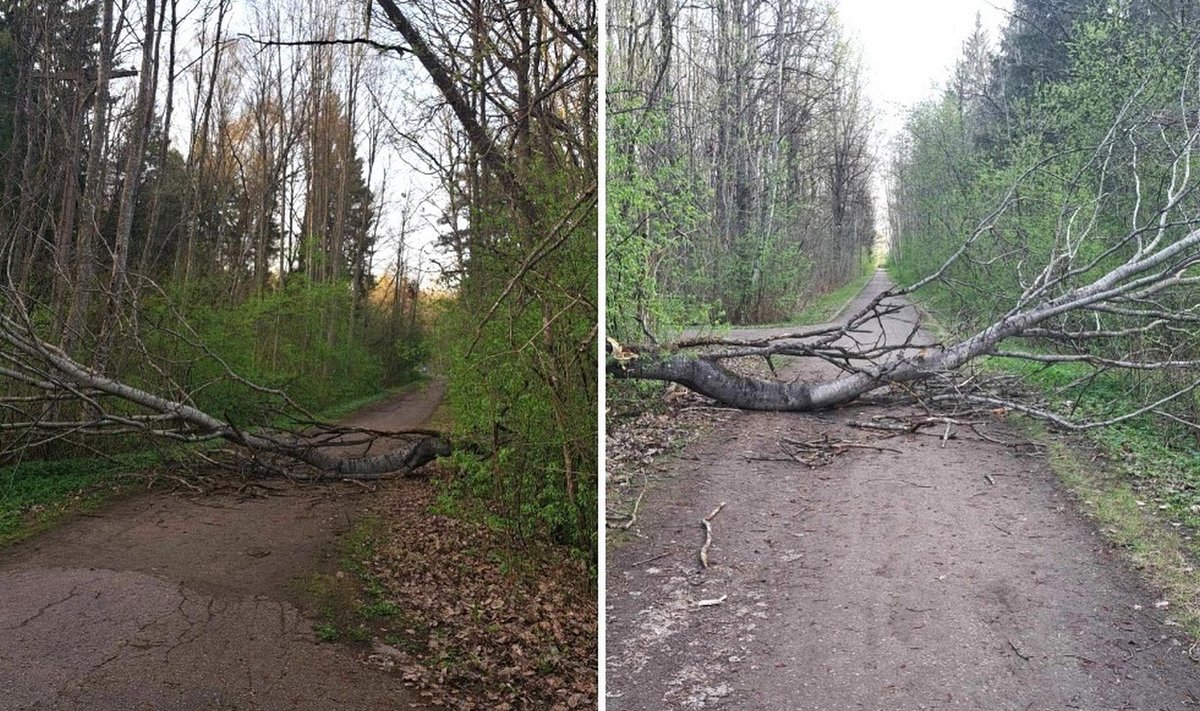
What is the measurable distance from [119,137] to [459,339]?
813mm

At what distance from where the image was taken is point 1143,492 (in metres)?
1.07

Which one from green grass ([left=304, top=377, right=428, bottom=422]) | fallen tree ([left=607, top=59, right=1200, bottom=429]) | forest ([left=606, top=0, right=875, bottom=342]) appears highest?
forest ([left=606, top=0, right=875, bottom=342])

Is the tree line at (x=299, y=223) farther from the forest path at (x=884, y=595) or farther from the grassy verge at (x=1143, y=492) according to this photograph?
the grassy verge at (x=1143, y=492)

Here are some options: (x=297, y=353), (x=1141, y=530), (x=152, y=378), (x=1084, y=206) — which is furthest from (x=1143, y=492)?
(x=152, y=378)

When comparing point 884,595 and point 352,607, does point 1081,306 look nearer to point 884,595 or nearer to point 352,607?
point 884,595

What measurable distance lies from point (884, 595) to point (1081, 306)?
0.62 m

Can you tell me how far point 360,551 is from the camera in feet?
5.48

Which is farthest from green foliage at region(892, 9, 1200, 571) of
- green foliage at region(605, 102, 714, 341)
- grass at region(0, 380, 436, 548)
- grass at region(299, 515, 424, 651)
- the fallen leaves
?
grass at region(0, 380, 436, 548)

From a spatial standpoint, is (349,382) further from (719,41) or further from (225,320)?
(719,41)

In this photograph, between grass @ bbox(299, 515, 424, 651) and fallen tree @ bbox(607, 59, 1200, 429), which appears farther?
grass @ bbox(299, 515, 424, 651)

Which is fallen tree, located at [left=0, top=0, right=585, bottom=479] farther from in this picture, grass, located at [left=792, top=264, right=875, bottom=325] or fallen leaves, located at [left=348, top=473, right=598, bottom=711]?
grass, located at [left=792, top=264, right=875, bottom=325]

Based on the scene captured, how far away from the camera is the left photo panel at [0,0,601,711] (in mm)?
1393

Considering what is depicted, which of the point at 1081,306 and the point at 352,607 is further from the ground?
the point at 1081,306

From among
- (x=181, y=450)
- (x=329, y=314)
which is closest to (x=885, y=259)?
(x=329, y=314)
